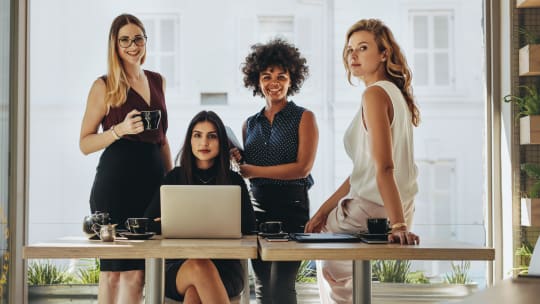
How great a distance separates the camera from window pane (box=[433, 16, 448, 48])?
4469mm

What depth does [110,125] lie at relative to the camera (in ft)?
13.1

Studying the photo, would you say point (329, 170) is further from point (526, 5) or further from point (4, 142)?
point (4, 142)

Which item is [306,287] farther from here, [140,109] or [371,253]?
[371,253]

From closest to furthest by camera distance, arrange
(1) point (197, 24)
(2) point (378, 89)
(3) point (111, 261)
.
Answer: (2) point (378, 89) → (3) point (111, 261) → (1) point (197, 24)

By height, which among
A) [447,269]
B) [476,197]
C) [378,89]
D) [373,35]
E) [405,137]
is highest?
[373,35]

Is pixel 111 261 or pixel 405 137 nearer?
pixel 405 137

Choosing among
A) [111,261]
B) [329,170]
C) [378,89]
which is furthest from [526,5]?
[111,261]

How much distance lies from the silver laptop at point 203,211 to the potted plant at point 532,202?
68.7 inches

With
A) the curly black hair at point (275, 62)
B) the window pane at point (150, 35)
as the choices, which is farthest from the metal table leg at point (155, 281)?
the window pane at point (150, 35)

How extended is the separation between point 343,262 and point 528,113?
1.34 m

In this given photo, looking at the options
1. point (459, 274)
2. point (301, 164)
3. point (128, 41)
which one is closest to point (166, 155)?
point (128, 41)

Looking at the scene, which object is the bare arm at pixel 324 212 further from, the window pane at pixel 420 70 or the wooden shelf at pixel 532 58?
the wooden shelf at pixel 532 58

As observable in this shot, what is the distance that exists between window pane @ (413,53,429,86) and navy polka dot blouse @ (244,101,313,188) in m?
0.93

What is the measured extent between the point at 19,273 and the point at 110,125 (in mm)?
1140
